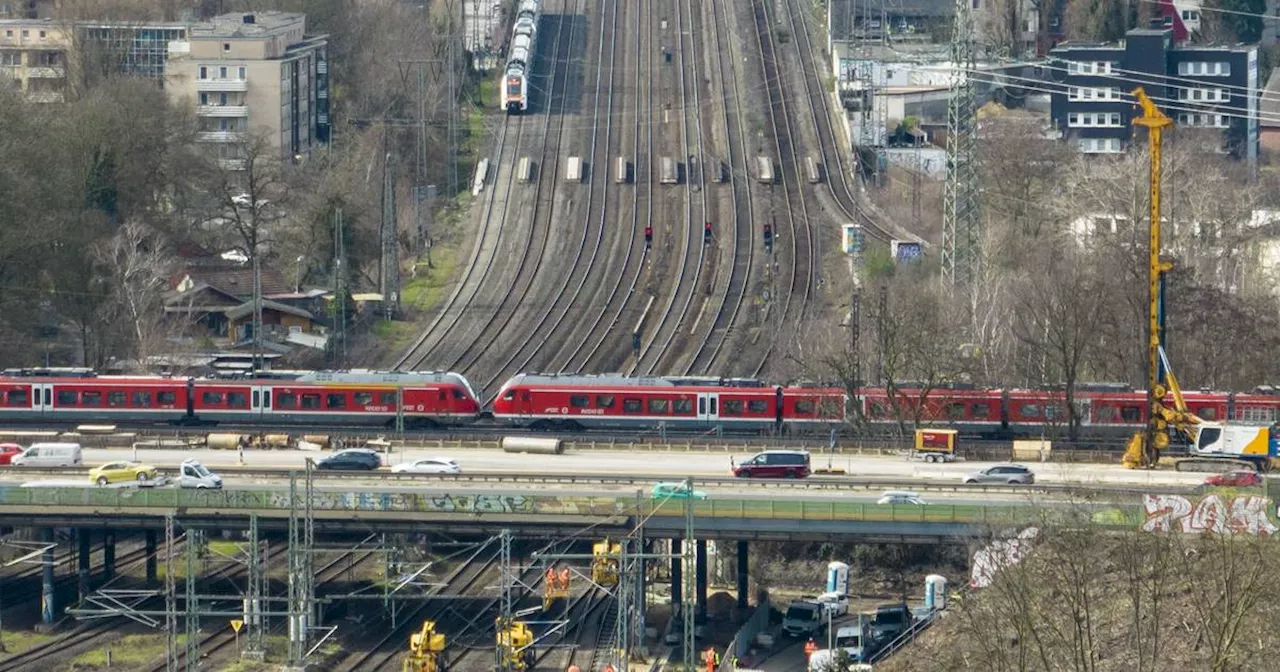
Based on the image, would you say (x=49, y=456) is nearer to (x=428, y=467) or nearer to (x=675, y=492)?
(x=428, y=467)

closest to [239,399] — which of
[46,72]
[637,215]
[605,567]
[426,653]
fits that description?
[605,567]

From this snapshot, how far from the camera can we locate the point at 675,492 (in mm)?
52656

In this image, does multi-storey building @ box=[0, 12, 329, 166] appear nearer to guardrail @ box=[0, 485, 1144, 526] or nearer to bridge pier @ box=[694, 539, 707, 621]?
guardrail @ box=[0, 485, 1144, 526]

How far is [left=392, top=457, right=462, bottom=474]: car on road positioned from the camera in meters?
58.8

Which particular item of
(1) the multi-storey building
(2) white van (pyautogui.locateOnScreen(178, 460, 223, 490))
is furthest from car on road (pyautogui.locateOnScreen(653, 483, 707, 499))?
(1) the multi-storey building

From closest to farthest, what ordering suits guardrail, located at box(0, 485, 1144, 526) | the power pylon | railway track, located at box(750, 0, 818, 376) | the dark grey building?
1. guardrail, located at box(0, 485, 1144, 526)
2. the power pylon
3. railway track, located at box(750, 0, 818, 376)
4. the dark grey building

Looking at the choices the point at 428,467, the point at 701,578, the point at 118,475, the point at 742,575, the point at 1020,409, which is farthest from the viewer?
the point at 1020,409

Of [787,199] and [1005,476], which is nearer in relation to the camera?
[1005,476]

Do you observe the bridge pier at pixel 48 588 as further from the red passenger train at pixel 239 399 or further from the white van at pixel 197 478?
the red passenger train at pixel 239 399

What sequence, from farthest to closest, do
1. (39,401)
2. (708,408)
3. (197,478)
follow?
(39,401) < (708,408) < (197,478)

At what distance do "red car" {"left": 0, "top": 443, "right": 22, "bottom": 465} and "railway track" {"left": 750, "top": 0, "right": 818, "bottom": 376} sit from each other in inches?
1013

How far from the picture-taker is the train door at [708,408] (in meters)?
66.7

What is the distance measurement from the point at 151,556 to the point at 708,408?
1644cm

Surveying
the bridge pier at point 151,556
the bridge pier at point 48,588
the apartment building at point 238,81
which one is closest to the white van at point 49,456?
the bridge pier at point 151,556
